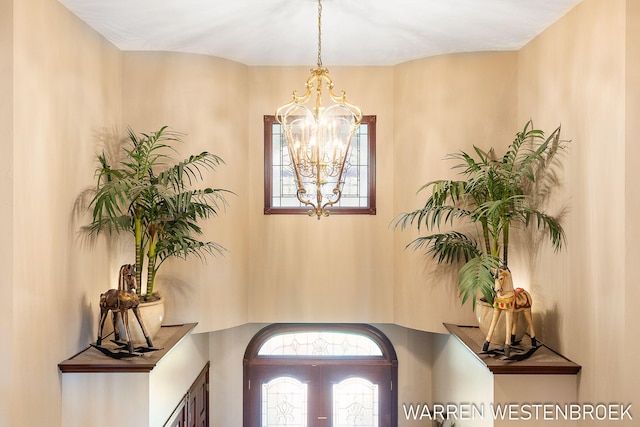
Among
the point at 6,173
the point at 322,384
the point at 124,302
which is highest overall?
the point at 6,173

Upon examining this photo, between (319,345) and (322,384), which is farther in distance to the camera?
(319,345)

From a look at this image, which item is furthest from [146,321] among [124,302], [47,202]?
[47,202]

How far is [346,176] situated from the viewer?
14.5 feet

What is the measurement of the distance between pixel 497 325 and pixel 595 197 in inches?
42.8

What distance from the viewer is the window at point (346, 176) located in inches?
171

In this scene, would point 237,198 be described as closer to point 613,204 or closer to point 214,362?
point 214,362

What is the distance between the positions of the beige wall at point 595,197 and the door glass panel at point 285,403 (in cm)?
265

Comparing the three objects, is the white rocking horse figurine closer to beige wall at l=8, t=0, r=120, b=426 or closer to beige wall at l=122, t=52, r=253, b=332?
beige wall at l=122, t=52, r=253, b=332

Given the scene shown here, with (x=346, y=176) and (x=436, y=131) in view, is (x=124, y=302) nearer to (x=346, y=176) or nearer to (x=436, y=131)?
(x=346, y=176)

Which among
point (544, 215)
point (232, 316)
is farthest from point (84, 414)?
point (544, 215)

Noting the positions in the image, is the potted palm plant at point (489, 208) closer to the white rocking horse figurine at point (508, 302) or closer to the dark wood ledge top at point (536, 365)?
the white rocking horse figurine at point (508, 302)

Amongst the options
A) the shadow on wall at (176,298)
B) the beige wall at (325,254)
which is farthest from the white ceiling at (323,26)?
the shadow on wall at (176,298)

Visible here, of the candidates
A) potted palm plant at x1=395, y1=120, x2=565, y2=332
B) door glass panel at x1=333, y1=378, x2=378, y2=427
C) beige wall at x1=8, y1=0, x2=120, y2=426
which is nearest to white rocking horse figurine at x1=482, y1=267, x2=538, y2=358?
potted palm plant at x1=395, y1=120, x2=565, y2=332

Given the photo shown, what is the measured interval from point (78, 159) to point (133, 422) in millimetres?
1837
